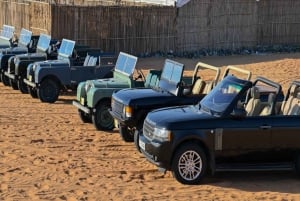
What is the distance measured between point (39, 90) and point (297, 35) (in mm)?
18695

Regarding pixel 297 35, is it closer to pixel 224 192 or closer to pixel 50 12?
pixel 50 12

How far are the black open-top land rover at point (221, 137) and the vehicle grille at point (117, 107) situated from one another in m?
1.46

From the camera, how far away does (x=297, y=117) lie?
35.6ft

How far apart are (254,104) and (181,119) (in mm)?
1445

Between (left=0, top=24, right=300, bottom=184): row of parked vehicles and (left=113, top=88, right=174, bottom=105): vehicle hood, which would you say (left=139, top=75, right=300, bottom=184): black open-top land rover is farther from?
(left=113, top=88, right=174, bottom=105): vehicle hood

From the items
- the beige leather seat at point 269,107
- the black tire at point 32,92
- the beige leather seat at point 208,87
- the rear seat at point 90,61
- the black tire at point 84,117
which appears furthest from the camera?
the black tire at point 32,92

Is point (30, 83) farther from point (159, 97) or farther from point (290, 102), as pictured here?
point (290, 102)

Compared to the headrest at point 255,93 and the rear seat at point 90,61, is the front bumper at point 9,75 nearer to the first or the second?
the rear seat at point 90,61

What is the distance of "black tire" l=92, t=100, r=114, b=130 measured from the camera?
14352 mm

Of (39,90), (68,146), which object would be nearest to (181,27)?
(39,90)

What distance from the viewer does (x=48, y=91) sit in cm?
1828

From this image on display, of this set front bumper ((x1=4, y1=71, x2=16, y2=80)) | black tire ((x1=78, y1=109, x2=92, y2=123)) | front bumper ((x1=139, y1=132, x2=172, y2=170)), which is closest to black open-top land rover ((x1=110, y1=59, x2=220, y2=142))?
front bumper ((x1=139, y1=132, x2=172, y2=170))

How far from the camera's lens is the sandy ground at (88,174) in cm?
1002

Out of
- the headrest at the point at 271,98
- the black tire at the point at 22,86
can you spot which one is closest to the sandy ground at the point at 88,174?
the headrest at the point at 271,98
